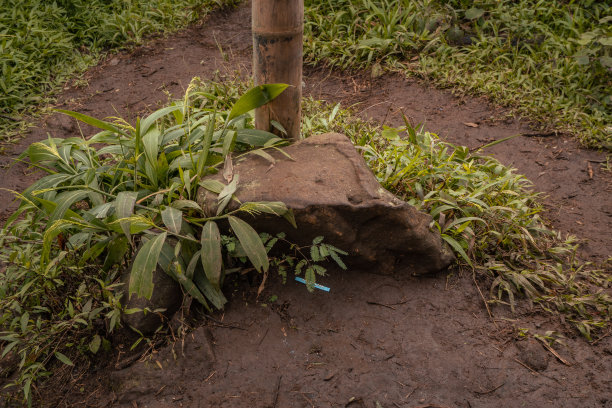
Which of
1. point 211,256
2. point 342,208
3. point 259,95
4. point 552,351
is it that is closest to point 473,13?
point 259,95

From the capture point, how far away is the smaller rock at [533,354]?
7.23 feet

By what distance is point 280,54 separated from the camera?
2410 millimetres

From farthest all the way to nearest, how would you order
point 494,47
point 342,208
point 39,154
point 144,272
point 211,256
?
point 494,47 → point 39,154 → point 342,208 → point 211,256 → point 144,272

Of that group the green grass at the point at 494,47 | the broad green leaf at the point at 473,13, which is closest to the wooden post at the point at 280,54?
the green grass at the point at 494,47

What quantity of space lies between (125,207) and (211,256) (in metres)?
0.45

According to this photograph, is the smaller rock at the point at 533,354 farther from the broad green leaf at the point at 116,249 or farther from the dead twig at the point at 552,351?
the broad green leaf at the point at 116,249

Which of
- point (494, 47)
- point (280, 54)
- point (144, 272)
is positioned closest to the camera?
point (144, 272)

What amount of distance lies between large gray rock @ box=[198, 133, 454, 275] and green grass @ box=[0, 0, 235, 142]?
2.88 meters

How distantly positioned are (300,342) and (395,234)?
66cm

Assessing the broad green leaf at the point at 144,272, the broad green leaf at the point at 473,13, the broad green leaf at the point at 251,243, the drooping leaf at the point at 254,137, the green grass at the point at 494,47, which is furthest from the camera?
the broad green leaf at the point at 473,13

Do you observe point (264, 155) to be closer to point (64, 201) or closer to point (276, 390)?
point (64, 201)

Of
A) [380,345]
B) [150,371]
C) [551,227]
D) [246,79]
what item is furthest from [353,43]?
[150,371]

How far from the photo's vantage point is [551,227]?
310cm

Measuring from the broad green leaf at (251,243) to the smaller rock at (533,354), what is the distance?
3.94 feet
